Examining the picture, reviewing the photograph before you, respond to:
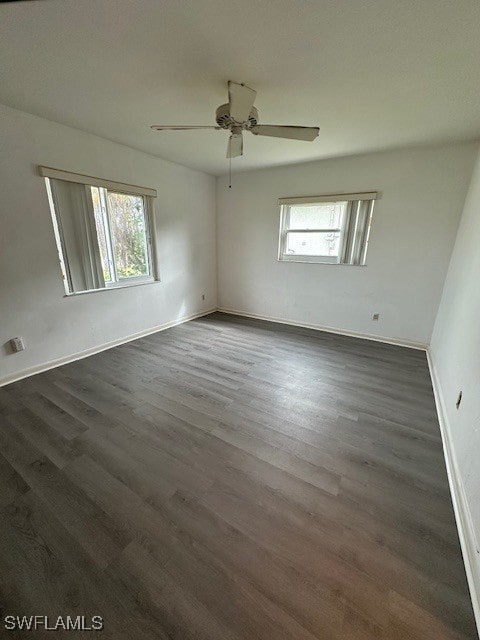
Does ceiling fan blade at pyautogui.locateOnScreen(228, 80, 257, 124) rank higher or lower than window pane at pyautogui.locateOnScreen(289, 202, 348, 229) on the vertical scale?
higher

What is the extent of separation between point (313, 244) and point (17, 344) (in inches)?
157

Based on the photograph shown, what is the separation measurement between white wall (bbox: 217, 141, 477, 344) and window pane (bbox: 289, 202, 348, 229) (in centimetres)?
22

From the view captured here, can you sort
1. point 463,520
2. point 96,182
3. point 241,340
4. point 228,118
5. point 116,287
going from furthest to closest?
1. point 241,340
2. point 116,287
3. point 96,182
4. point 228,118
5. point 463,520

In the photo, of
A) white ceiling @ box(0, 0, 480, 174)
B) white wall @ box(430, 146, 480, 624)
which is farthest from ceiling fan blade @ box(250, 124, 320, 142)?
white wall @ box(430, 146, 480, 624)

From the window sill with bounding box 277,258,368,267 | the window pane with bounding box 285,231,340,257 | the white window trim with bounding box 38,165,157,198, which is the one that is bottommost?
the window sill with bounding box 277,258,368,267

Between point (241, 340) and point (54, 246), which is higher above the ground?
point (54, 246)

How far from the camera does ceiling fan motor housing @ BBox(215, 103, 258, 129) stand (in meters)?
1.87

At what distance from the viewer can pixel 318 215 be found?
384 centimetres

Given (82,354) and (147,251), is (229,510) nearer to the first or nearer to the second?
(82,354)

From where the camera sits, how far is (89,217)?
2.86 metres

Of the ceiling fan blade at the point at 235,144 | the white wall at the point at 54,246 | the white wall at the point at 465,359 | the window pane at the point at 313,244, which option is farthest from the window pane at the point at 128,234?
the white wall at the point at 465,359

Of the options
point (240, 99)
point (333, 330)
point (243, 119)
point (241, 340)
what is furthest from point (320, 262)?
point (240, 99)

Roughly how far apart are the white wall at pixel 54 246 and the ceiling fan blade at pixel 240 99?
6.31 ft

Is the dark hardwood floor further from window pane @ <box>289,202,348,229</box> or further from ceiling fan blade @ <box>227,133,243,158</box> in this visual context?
window pane @ <box>289,202,348,229</box>
